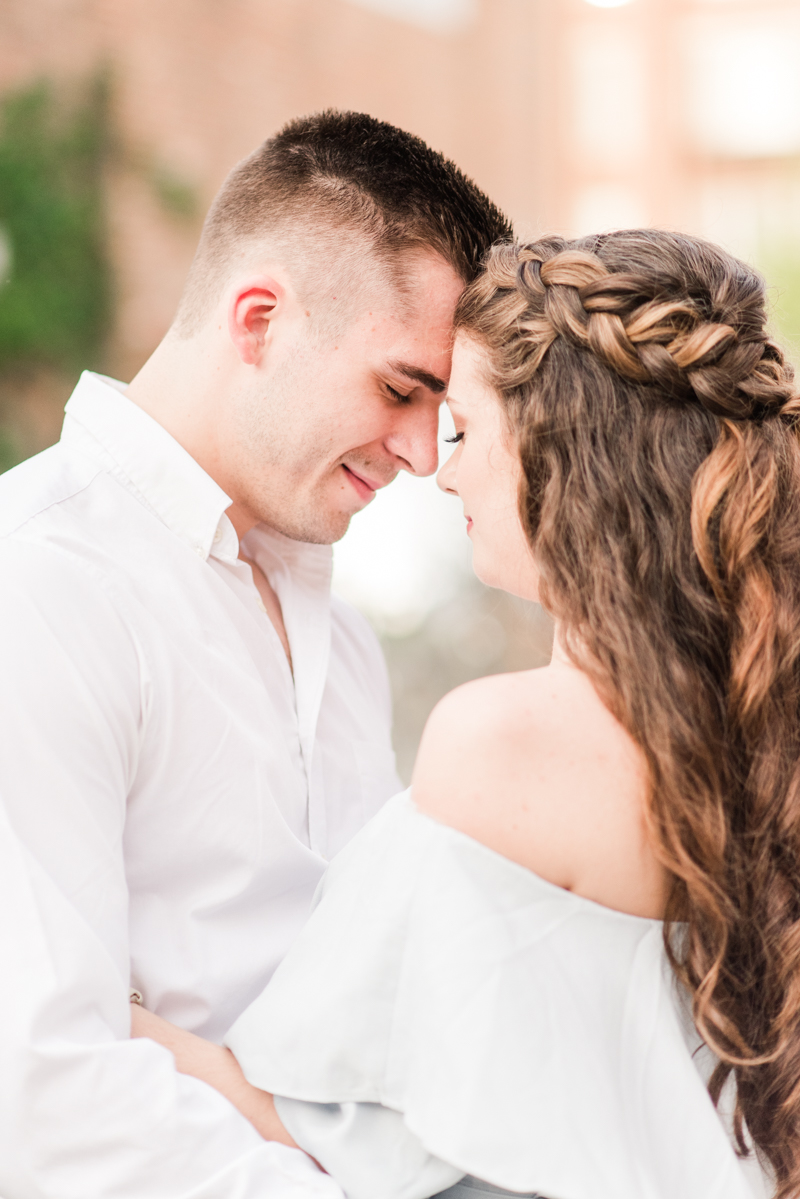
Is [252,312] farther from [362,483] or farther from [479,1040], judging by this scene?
[479,1040]

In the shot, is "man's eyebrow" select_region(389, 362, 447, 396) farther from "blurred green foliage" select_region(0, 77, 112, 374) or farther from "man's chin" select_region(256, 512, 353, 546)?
"blurred green foliage" select_region(0, 77, 112, 374)

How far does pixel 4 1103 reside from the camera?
1168 millimetres

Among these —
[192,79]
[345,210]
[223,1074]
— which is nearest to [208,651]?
[223,1074]

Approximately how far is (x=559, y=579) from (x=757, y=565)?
21cm

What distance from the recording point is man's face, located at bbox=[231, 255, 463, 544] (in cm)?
172

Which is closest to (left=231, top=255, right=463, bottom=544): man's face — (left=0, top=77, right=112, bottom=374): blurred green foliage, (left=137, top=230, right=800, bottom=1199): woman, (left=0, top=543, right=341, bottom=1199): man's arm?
(left=137, top=230, right=800, bottom=1199): woman

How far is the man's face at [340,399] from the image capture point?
67.7 inches

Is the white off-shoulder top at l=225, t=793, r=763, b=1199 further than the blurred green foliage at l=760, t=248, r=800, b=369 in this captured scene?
No

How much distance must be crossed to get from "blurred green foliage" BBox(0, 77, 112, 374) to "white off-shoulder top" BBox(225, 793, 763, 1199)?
3.77 meters

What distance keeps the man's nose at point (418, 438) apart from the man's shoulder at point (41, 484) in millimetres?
494

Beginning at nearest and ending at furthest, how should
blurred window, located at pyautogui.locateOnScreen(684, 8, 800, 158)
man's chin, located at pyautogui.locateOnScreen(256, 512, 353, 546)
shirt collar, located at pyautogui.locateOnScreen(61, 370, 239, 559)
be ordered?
shirt collar, located at pyautogui.locateOnScreen(61, 370, 239, 559) → man's chin, located at pyautogui.locateOnScreen(256, 512, 353, 546) → blurred window, located at pyautogui.locateOnScreen(684, 8, 800, 158)

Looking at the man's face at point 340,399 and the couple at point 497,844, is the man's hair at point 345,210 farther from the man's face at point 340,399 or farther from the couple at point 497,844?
the couple at point 497,844

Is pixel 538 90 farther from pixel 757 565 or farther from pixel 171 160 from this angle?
pixel 757 565

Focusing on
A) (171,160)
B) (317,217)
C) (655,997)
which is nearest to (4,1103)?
(655,997)
